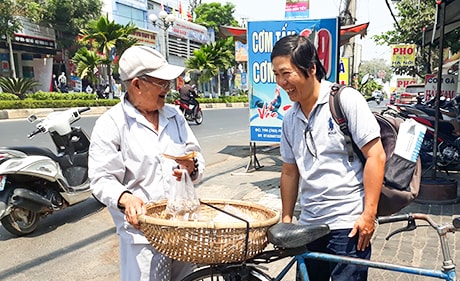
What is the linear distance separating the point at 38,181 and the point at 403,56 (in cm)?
2324

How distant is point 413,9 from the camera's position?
17438 mm

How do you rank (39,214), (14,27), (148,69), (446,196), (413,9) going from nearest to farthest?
(148,69)
(39,214)
(446,196)
(413,9)
(14,27)

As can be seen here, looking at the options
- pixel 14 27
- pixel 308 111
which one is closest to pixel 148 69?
pixel 308 111

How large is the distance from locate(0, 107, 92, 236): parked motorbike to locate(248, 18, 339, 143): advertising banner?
2.54 m

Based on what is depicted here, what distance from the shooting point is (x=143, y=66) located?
5.85 ft

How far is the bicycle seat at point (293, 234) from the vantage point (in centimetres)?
163

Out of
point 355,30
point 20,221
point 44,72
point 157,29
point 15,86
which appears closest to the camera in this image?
point 20,221

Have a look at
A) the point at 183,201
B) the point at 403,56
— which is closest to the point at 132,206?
the point at 183,201

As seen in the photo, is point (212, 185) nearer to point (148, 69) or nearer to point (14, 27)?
point (148, 69)

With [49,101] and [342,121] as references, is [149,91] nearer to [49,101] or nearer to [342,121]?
[342,121]

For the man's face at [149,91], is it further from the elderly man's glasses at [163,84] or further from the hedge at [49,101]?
the hedge at [49,101]

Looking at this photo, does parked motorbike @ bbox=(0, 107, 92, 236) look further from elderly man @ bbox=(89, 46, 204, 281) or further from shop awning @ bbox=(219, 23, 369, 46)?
shop awning @ bbox=(219, 23, 369, 46)

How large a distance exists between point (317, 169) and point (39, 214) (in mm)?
3338

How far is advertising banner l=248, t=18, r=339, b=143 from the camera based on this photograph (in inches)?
209
